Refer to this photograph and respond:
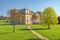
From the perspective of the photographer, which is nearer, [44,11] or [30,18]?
[44,11]

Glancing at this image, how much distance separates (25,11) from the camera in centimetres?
7438

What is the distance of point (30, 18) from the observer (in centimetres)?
7819

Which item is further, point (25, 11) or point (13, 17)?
point (25, 11)

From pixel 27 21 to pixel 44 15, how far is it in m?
33.3

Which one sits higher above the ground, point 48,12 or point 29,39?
point 48,12

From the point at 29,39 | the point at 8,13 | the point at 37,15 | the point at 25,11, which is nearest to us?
the point at 29,39

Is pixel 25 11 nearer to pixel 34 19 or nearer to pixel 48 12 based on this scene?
pixel 34 19

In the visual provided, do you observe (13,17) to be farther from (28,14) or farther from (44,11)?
(28,14)

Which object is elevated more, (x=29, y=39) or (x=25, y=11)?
(x=25, y=11)

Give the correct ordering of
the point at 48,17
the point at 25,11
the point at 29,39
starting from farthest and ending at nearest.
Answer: the point at 25,11 → the point at 48,17 → the point at 29,39

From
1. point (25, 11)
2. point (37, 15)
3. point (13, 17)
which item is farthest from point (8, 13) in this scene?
point (37, 15)

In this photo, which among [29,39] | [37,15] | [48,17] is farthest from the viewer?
[37,15]

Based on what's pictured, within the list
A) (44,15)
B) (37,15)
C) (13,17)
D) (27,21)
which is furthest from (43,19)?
(37,15)

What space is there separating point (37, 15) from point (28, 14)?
5.29 m
